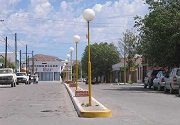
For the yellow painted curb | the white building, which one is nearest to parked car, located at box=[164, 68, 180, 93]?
the yellow painted curb

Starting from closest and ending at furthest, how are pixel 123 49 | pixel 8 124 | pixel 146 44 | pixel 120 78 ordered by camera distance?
pixel 8 124 → pixel 146 44 → pixel 123 49 → pixel 120 78

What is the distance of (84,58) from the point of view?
96.6 meters

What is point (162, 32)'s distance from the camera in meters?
33.0

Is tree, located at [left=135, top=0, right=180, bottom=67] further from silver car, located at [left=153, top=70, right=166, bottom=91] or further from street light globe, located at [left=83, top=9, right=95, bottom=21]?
street light globe, located at [left=83, top=9, right=95, bottom=21]

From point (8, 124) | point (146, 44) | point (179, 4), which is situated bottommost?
point (8, 124)

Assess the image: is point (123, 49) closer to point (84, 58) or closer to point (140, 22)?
point (84, 58)

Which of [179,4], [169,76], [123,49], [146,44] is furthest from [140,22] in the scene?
[123,49]

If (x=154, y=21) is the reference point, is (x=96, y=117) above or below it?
below

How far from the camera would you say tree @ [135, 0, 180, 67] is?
32.5 m

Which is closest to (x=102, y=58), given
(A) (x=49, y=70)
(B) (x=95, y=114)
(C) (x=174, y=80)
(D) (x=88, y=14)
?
(A) (x=49, y=70)

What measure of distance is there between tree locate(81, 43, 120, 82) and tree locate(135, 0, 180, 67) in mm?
54537

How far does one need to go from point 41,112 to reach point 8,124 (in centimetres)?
352

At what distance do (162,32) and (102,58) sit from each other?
196ft

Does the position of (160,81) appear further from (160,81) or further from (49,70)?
(49,70)
